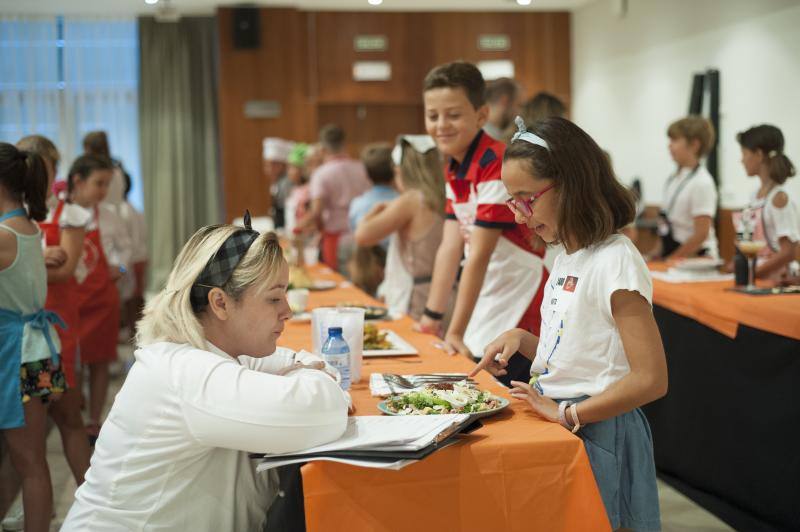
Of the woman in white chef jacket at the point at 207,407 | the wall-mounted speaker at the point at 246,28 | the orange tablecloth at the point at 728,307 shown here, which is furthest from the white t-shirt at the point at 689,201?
the wall-mounted speaker at the point at 246,28

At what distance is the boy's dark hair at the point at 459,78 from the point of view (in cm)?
279

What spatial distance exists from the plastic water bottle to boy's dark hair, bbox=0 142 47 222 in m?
1.29

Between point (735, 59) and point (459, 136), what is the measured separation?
5072 mm

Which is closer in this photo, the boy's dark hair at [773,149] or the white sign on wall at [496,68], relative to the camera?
the boy's dark hair at [773,149]

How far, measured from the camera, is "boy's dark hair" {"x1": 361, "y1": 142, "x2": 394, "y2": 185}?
16.4ft

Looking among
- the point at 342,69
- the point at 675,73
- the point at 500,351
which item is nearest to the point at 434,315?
the point at 500,351

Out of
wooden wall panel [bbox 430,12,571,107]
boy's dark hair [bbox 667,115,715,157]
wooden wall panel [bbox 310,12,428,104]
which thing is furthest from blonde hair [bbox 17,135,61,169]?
wooden wall panel [bbox 430,12,571,107]

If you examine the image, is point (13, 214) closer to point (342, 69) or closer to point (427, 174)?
point (427, 174)

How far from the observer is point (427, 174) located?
12.1ft

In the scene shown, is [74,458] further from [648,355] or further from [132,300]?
[132,300]

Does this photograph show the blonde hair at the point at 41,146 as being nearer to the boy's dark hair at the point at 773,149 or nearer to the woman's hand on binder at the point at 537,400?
the woman's hand on binder at the point at 537,400

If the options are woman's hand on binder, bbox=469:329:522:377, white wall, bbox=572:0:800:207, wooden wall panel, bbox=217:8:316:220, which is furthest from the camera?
wooden wall panel, bbox=217:8:316:220

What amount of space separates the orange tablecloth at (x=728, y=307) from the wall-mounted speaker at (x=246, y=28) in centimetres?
670

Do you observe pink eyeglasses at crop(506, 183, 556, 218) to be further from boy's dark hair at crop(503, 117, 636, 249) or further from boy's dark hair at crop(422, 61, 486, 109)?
boy's dark hair at crop(422, 61, 486, 109)
